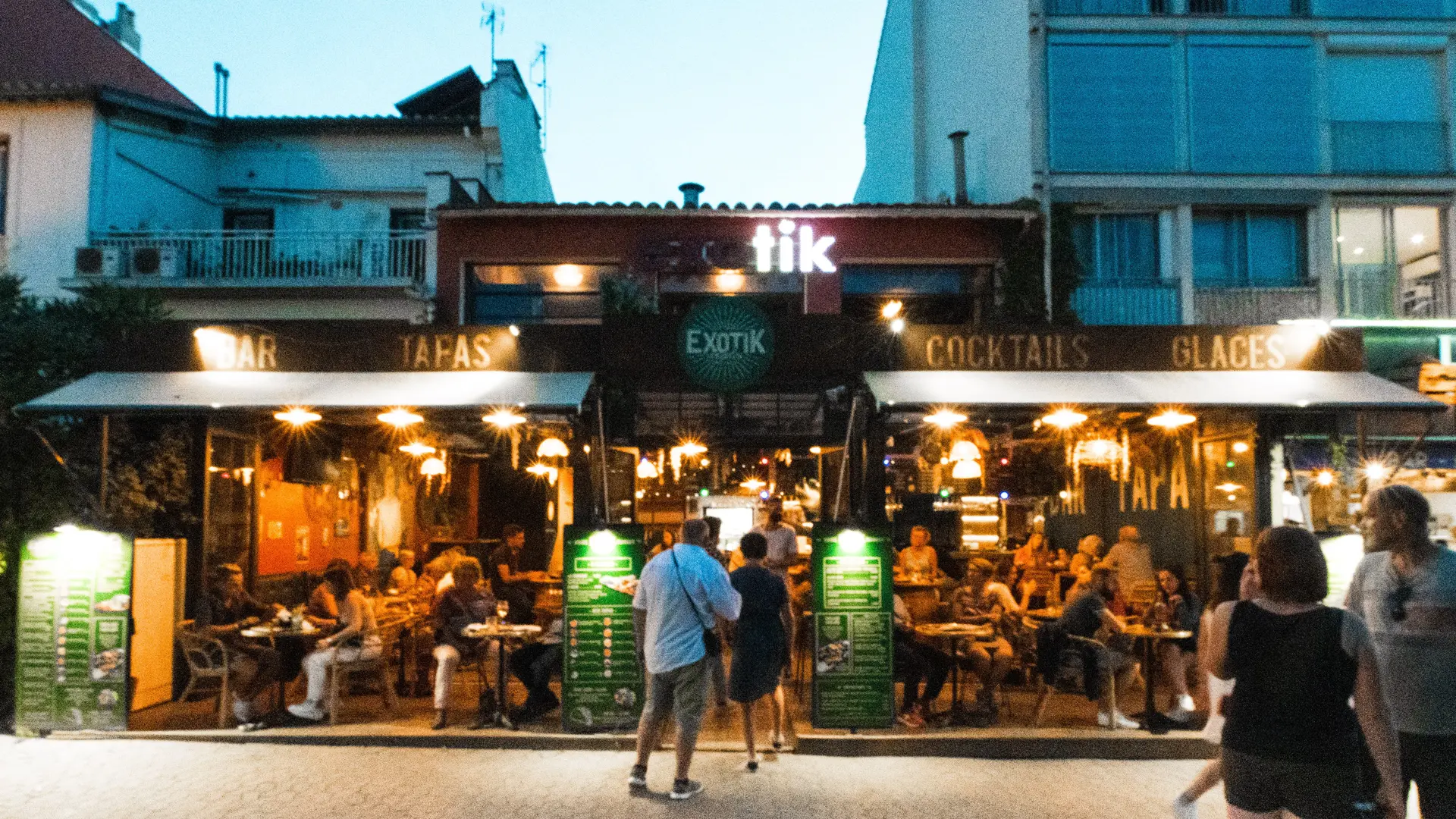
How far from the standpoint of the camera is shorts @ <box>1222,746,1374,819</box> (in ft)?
11.1

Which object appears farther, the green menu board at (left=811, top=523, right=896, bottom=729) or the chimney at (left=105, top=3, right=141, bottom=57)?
the chimney at (left=105, top=3, right=141, bottom=57)

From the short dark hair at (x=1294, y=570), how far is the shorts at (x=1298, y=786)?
1.68ft

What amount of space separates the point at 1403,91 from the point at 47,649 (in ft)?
60.3

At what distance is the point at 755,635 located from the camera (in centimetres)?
751

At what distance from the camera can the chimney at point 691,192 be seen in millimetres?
16719

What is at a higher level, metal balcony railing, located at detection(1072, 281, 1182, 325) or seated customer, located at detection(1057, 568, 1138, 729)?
metal balcony railing, located at detection(1072, 281, 1182, 325)

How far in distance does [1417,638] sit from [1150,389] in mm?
5407

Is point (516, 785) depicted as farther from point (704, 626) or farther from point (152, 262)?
point (152, 262)

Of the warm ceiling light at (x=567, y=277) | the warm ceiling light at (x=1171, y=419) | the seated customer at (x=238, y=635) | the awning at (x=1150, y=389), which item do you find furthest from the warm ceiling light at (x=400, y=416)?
the warm ceiling light at (x=1171, y=419)

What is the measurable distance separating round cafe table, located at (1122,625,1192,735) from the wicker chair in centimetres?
612

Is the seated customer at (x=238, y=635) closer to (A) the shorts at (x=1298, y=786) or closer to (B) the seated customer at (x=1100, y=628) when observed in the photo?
(B) the seated customer at (x=1100, y=628)

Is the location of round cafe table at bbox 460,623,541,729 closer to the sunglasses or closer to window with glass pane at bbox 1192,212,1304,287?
the sunglasses

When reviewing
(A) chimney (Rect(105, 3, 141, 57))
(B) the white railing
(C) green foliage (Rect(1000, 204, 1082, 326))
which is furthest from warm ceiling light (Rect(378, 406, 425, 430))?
(A) chimney (Rect(105, 3, 141, 57))

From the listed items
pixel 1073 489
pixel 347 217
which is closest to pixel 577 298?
pixel 347 217
